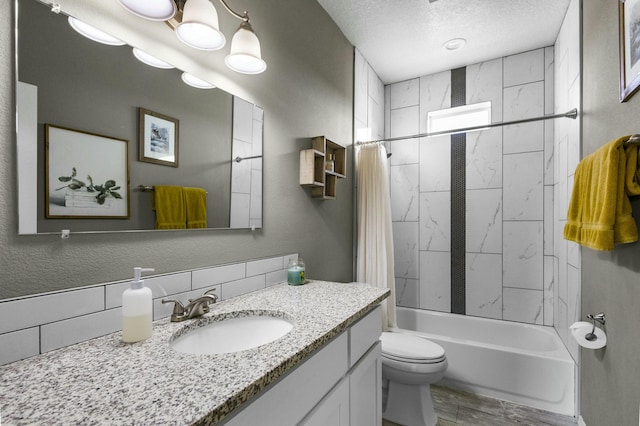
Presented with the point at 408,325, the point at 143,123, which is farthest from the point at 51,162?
the point at 408,325

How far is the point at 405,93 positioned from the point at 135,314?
10.6 feet

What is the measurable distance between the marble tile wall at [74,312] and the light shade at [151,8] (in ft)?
2.78

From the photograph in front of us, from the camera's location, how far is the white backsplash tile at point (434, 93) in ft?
9.98

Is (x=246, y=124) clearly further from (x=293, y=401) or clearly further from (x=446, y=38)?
(x=446, y=38)

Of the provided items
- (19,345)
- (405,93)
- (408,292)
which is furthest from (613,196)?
(405,93)

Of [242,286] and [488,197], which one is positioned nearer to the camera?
[242,286]

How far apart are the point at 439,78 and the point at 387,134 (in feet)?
2.45

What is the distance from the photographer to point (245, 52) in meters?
1.23

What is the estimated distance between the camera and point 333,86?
228 cm

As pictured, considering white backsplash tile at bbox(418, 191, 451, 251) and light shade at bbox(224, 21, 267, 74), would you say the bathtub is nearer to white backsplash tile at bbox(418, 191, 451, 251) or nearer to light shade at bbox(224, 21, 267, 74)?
white backsplash tile at bbox(418, 191, 451, 251)

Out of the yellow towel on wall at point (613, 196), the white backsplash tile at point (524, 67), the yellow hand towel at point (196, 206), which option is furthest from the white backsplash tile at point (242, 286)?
the white backsplash tile at point (524, 67)

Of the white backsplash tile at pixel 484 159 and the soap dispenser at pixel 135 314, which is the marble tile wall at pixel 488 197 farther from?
the soap dispenser at pixel 135 314

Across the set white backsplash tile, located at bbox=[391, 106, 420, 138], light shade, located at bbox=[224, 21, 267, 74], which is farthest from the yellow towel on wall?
white backsplash tile, located at bbox=[391, 106, 420, 138]

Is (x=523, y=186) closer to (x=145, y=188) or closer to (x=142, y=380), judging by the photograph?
(x=145, y=188)
